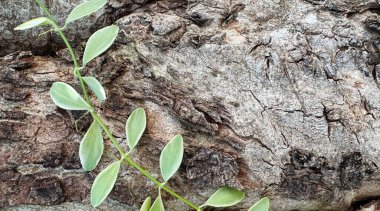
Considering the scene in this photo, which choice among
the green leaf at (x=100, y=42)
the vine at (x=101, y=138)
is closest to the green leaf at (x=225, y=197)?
the vine at (x=101, y=138)

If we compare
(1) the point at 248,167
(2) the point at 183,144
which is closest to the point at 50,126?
(2) the point at 183,144

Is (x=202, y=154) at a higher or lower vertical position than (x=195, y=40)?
lower

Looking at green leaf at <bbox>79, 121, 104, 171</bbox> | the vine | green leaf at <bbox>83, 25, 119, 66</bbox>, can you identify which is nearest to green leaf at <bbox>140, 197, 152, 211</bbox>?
the vine

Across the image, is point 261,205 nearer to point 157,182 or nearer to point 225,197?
point 225,197

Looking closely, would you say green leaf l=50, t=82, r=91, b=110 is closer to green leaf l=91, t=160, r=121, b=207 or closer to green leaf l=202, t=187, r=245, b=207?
green leaf l=91, t=160, r=121, b=207

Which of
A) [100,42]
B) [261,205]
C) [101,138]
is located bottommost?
[261,205]

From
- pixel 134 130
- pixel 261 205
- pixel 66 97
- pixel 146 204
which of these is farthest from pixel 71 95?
pixel 261 205

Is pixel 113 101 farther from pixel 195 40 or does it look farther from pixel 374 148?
pixel 374 148
